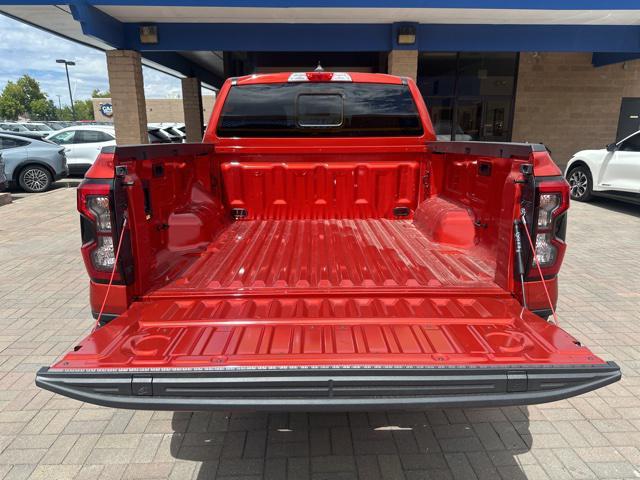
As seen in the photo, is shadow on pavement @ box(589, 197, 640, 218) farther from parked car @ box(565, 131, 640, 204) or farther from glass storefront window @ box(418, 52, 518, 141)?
glass storefront window @ box(418, 52, 518, 141)

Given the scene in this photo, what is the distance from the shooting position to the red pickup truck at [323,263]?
5.99 feet

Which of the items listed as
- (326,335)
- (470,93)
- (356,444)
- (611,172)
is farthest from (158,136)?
(326,335)

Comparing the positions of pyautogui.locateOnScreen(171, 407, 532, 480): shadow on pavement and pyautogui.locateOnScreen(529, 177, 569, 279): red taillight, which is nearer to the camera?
pyautogui.locateOnScreen(529, 177, 569, 279): red taillight

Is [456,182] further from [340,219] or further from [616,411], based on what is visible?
[616,411]

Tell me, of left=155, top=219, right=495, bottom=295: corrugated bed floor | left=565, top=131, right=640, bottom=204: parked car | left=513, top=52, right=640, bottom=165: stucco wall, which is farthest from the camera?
left=513, top=52, right=640, bottom=165: stucco wall

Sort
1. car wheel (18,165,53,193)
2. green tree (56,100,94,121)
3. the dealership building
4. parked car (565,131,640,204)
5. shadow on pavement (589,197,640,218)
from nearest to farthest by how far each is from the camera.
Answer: parked car (565,131,640,204) → the dealership building → shadow on pavement (589,197,640,218) → car wheel (18,165,53,193) → green tree (56,100,94,121)

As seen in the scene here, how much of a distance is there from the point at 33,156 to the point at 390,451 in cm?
1314

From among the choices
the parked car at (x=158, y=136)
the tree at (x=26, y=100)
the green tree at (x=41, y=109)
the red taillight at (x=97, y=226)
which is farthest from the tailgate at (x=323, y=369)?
the green tree at (x=41, y=109)

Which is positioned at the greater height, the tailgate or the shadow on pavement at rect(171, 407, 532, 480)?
the tailgate

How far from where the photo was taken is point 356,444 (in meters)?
2.69

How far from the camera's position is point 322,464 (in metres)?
2.53

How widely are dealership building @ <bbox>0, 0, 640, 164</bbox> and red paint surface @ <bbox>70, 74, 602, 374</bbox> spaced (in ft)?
22.1

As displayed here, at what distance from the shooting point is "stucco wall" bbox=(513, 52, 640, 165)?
15.3 m

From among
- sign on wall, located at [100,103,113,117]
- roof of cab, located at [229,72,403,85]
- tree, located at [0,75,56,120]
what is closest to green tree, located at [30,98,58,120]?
tree, located at [0,75,56,120]
